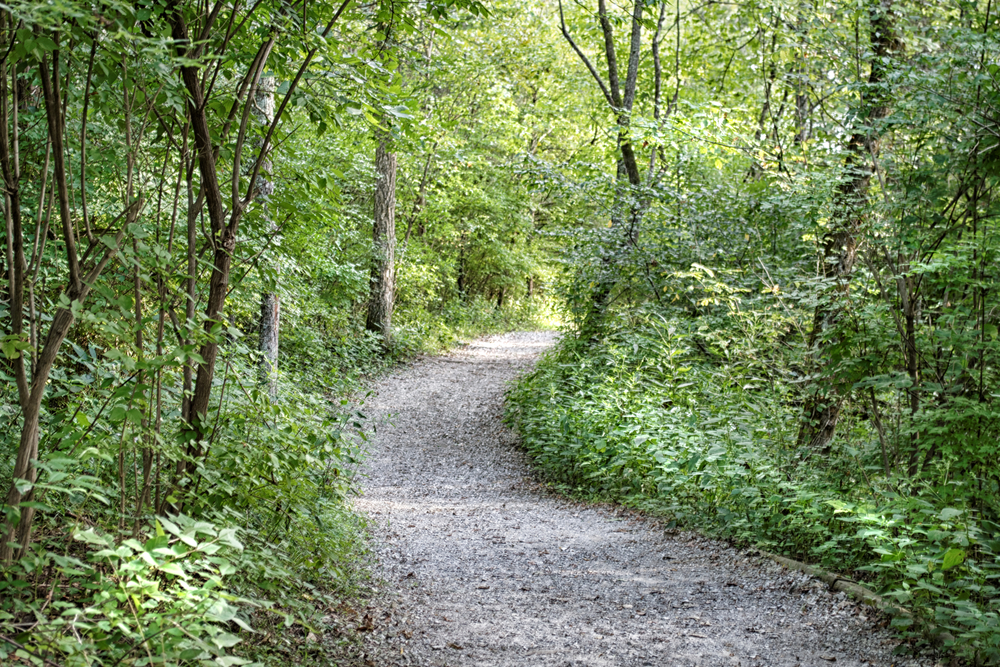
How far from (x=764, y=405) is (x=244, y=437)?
528 centimetres

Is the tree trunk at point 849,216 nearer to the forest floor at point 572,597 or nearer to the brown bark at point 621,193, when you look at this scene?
the forest floor at point 572,597

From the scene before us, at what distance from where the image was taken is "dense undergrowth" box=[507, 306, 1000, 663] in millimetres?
3906

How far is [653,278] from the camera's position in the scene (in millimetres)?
11469

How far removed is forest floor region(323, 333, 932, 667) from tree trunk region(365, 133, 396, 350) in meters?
8.67

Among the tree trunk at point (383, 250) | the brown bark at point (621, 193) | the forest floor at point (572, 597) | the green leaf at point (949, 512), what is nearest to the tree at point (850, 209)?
the forest floor at point (572, 597)

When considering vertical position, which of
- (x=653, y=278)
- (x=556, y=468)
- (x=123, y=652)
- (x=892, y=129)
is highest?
(x=892, y=129)

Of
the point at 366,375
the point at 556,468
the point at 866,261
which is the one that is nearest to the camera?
the point at 866,261

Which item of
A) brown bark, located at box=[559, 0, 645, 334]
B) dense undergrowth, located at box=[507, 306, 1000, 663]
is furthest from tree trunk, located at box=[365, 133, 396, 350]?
dense undergrowth, located at box=[507, 306, 1000, 663]

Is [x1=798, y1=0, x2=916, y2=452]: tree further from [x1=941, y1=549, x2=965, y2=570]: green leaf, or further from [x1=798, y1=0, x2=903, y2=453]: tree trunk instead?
[x1=941, y1=549, x2=965, y2=570]: green leaf

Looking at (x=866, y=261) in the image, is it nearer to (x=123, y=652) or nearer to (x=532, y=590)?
(x=532, y=590)

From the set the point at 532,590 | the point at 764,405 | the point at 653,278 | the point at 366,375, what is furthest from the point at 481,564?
the point at 366,375

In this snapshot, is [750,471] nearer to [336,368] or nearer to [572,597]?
[572,597]

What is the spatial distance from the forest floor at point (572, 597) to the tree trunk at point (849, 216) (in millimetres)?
1443

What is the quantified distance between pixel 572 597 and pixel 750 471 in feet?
6.93
